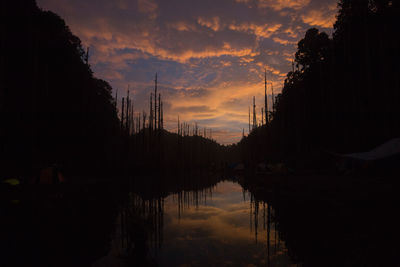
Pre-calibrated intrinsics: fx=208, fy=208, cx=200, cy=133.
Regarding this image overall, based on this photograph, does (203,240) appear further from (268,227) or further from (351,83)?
(351,83)

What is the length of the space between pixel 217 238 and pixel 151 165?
115 feet

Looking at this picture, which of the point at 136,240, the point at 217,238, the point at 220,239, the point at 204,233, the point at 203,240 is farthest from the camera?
the point at 204,233

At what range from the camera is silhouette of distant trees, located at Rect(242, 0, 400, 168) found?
21.0 m

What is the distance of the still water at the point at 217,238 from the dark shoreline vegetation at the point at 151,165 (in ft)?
1.56

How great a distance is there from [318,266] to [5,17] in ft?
86.5

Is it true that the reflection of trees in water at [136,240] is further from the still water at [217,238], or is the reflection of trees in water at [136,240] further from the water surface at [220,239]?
the water surface at [220,239]

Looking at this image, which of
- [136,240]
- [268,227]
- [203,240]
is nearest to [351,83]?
→ [268,227]

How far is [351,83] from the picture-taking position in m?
24.0

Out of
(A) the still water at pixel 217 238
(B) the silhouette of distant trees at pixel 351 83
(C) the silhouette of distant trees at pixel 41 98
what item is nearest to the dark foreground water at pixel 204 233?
(A) the still water at pixel 217 238

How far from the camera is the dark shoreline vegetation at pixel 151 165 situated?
638 cm

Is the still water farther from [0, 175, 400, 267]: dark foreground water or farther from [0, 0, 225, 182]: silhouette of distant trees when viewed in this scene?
[0, 0, 225, 182]: silhouette of distant trees

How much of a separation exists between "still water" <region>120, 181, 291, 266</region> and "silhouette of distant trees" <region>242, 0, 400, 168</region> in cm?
1892

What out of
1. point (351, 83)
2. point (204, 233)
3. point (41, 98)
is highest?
point (351, 83)

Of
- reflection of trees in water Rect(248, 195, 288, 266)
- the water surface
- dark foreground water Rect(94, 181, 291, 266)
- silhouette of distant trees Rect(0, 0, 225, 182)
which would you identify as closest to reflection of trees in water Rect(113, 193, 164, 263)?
dark foreground water Rect(94, 181, 291, 266)
